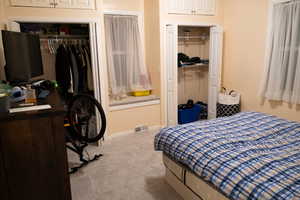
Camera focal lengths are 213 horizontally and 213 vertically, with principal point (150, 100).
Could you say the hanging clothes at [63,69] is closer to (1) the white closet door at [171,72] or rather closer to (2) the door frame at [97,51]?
(2) the door frame at [97,51]

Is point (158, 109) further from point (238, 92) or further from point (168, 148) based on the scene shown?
point (168, 148)

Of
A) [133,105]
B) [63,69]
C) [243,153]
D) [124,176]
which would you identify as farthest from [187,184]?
[63,69]

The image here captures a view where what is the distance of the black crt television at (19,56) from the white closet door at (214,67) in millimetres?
3005

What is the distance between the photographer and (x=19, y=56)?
7.32 feet

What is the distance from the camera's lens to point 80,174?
A: 2.54 metres

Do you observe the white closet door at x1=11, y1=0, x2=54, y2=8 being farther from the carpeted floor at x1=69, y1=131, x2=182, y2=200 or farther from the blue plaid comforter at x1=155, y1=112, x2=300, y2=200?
the blue plaid comforter at x1=155, y1=112, x2=300, y2=200

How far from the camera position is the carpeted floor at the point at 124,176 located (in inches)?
84.4

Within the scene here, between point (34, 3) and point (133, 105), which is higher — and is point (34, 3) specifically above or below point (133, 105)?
above

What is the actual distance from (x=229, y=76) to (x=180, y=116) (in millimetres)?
1253

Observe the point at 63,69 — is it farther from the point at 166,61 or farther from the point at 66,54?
the point at 166,61

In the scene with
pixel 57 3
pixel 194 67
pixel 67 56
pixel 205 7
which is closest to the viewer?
pixel 57 3

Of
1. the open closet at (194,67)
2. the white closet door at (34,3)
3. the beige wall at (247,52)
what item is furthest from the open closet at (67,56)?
the beige wall at (247,52)

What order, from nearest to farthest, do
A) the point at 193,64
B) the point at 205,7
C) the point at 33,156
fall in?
the point at 33,156 < the point at 205,7 < the point at 193,64

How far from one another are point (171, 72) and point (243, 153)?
240 cm
